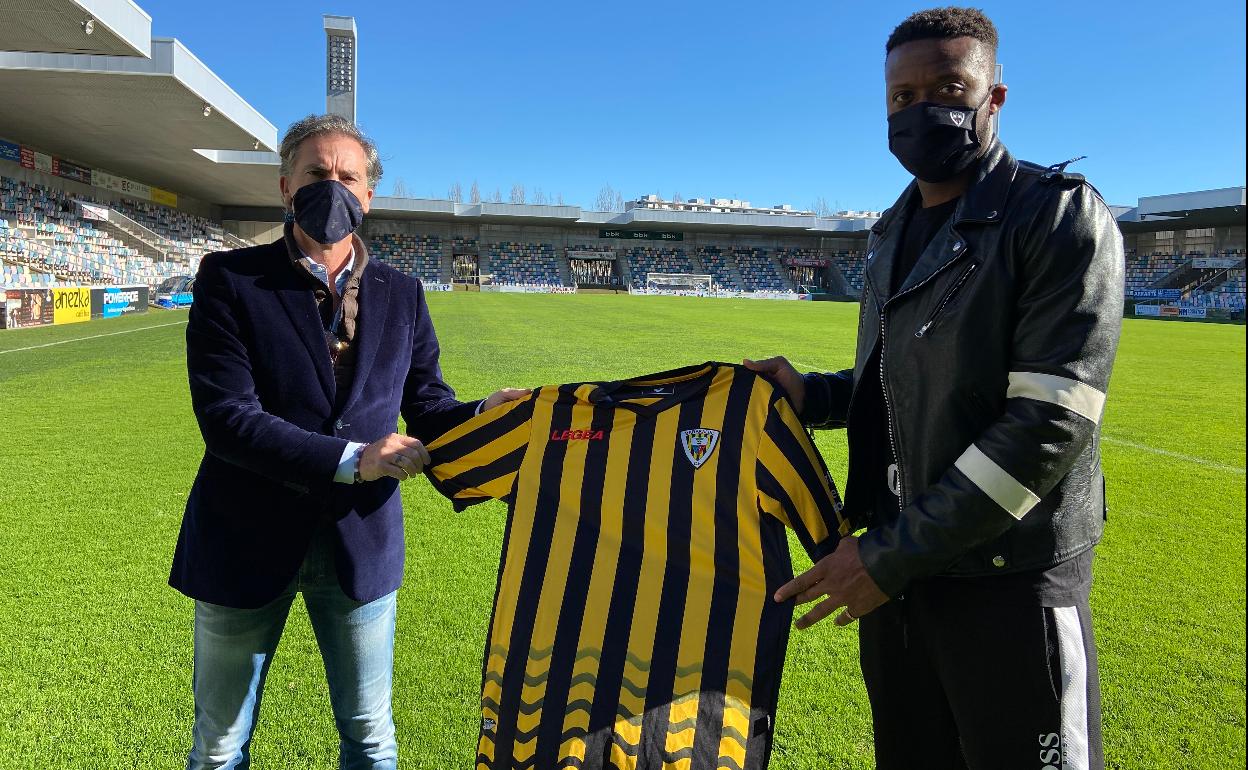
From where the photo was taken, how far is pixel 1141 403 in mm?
9477

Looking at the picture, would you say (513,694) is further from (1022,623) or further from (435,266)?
(435,266)

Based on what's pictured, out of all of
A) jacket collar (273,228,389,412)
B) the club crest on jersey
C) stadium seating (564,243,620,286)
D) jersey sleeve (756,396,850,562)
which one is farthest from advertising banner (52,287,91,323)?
stadium seating (564,243,620,286)

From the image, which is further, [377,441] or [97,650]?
[97,650]

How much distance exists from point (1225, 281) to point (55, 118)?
52961 mm

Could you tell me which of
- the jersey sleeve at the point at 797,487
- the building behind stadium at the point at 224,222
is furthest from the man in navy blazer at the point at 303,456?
the building behind stadium at the point at 224,222

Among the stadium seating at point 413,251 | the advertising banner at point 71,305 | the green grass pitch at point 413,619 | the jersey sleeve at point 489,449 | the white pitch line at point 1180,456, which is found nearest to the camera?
the jersey sleeve at point 489,449

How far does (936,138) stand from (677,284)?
54.4 metres

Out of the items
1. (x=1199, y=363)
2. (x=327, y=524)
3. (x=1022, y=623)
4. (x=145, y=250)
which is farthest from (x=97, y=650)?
(x=145, y=250)

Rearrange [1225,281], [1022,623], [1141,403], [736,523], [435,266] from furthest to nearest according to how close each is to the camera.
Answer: [435,266], [1225,281], [1141,403], [736,523], [1022,623]

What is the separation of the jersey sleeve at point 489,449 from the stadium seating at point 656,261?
55349 mm

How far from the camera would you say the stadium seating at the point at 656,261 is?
5784cm

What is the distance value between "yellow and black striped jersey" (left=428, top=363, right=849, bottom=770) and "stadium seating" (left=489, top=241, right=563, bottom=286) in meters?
52.3

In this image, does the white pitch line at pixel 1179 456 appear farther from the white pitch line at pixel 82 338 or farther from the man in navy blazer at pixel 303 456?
the white pitch line at pixel 82 338

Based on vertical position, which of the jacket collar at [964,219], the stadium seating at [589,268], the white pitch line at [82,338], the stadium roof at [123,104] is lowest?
the white pitch line at [82,338]
